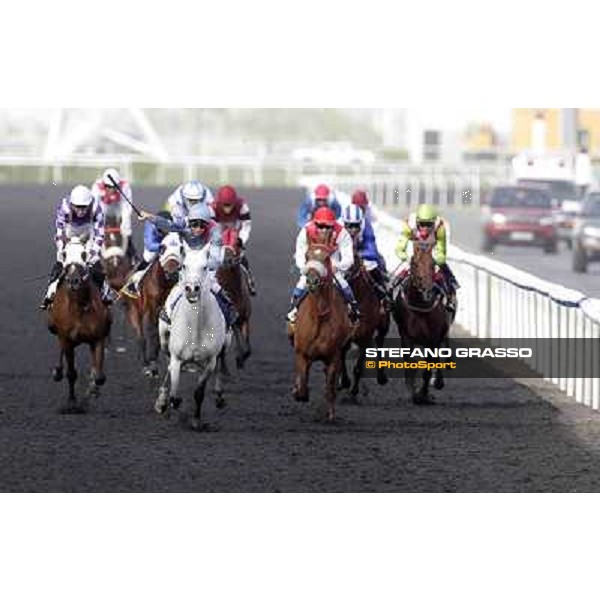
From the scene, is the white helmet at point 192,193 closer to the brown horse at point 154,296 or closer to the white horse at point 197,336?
the brown horse at point 154,296

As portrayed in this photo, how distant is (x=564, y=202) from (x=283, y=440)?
23.5 m

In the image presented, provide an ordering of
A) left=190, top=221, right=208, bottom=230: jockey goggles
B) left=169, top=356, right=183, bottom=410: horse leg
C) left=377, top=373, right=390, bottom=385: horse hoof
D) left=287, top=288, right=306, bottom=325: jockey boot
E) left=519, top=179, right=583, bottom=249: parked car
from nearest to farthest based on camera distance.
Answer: left=190, top=221, right=208, bottom=230: jockey goggles → left=169, top=356, right=183, bottom=410: horse leg → left=287, top=288, right=306, bottom=325: jockey boot → left=377, top=373, right=390, bottom=385: horse hoof → left=519, top=179, right=583, bottom=249: parked car

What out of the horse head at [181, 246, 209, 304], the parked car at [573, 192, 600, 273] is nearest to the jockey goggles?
the horse head at [181, 246, 209, 304]

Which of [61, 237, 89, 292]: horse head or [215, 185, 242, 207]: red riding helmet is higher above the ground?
[215, 185, 242, 207]: red riding helmet

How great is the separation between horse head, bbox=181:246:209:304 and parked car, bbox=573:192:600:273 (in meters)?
17.8

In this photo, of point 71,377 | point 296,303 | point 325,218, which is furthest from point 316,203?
point 71,377

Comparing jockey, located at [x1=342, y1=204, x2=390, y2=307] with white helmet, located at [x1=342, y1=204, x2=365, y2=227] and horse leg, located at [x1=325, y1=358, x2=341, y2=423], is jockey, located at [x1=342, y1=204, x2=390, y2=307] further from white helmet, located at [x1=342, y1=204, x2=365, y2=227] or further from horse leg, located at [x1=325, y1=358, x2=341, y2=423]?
horse leg, located at [x1=325, y1=358, x2=341, y2=423]

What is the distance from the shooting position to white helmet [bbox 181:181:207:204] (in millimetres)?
15273

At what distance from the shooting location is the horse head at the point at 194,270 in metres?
13.5

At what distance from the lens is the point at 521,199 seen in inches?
1423

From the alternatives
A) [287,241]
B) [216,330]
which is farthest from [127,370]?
[287,241]

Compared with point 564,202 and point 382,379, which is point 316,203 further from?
point 564,202

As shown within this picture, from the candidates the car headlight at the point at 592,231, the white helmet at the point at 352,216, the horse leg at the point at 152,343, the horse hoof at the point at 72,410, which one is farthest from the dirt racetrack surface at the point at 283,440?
the car headlight at the point at 592,231

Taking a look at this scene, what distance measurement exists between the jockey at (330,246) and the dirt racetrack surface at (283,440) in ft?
2.97
